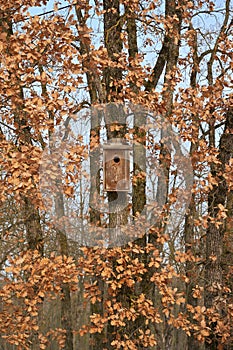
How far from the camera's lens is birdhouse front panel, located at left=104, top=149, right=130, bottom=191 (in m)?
4.03

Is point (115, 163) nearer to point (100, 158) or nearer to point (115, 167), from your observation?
point (115, 167)

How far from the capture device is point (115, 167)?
404 cm

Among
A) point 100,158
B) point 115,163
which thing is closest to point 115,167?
point 115,163

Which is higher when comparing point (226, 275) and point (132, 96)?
point (132, 96)

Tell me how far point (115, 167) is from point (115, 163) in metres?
0.03

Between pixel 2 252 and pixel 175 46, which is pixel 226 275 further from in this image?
pixel 2 252

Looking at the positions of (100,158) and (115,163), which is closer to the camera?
(115,163)

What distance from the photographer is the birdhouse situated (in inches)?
159

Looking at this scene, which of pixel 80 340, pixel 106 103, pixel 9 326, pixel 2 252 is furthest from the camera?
pixel 80 340

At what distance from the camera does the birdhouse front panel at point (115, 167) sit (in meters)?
4.03

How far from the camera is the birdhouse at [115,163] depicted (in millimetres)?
4031

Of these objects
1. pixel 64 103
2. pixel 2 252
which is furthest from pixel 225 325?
pixel 2 252

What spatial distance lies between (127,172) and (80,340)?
689cm

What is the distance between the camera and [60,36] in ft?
15.0
